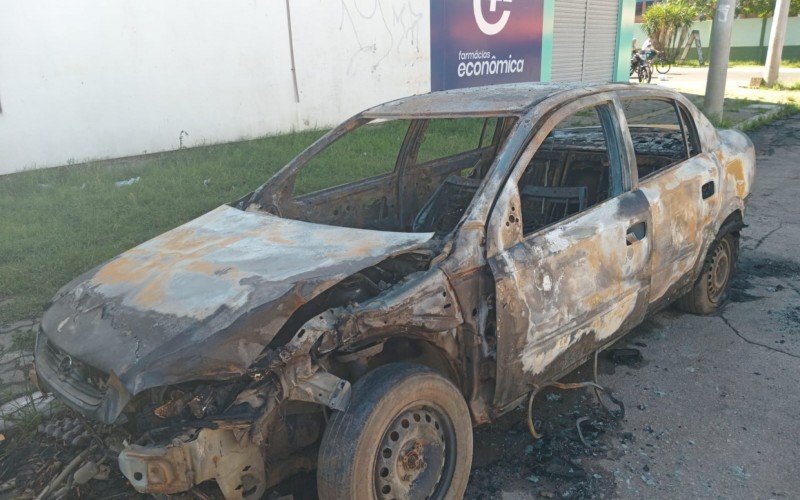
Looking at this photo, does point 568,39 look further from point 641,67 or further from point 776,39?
point 641,67

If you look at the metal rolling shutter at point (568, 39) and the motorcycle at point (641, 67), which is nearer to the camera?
the metal rolling shutter at point (568, 39)

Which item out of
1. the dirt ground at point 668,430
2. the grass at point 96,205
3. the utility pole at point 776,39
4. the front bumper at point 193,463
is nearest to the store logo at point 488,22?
the grass at point 96,205

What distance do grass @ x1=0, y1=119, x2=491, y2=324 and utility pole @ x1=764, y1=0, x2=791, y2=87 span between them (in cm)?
1135

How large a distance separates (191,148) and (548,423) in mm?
7290

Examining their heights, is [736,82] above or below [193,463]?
below

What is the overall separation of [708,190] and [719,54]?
8989 millimetres

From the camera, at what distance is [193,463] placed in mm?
2141

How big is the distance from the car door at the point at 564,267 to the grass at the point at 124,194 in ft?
4.71

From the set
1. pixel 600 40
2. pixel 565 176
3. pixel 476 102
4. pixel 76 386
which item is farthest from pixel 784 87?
pixel 76 386

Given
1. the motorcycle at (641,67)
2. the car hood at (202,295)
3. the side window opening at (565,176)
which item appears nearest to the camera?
the car hood at (202,295)

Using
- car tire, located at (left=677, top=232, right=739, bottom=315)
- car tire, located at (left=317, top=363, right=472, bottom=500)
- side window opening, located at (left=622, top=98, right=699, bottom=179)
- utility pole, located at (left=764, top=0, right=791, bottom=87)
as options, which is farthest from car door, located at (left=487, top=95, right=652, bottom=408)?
utility pole, located at (left=764, top=0, right=791, bottom=87)

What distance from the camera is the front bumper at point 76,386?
2.23m

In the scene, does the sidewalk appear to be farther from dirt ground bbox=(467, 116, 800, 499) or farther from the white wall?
dirt ground bbox=(467, 116, 800, 499)

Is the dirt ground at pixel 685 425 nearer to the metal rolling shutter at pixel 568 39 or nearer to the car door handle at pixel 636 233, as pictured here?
the car door handle at pixel 636 233
